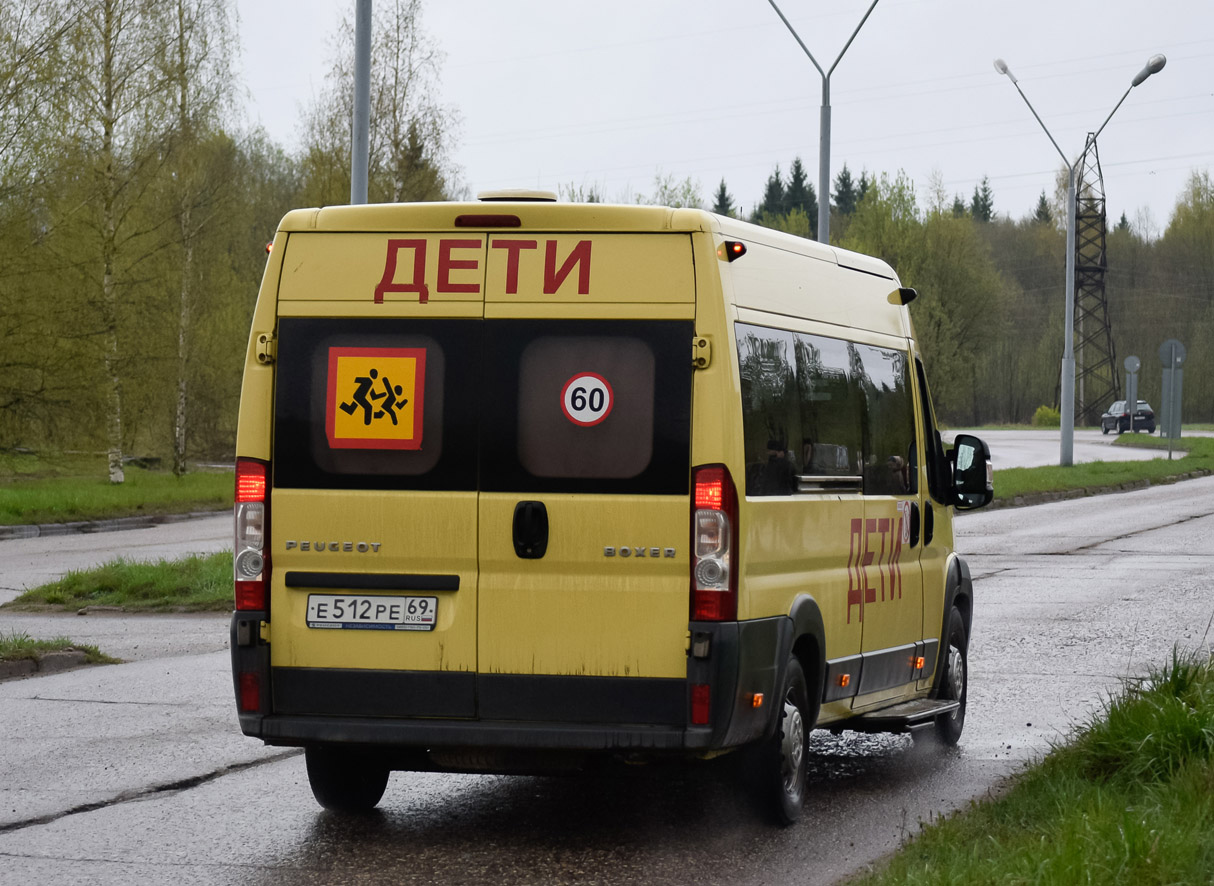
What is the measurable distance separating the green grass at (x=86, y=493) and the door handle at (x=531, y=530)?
903 inches

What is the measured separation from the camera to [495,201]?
21.2 ft

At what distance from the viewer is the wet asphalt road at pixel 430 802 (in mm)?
5926

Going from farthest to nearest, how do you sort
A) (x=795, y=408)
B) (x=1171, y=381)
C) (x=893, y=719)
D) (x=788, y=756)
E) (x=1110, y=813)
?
(x=1171, y=381)
(x=893, y=719)
(x=795, y=408)
(x=788, y=756)
(x=1110, y=813)

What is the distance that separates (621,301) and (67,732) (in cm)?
445

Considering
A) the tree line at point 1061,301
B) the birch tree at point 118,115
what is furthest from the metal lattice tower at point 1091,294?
the birch tree at point 118,115

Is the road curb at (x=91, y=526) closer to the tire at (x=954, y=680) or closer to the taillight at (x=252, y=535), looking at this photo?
the tire at (x=954, y=680)

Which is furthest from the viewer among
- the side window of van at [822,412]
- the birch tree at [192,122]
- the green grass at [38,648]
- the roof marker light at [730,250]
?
the birch tree at [192,122]

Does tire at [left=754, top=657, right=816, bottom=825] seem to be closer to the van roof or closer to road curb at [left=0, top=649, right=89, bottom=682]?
the van roof

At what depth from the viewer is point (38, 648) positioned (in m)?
11.6

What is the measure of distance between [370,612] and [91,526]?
76.7 feet

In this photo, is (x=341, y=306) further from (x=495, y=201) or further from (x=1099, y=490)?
(x=1099, y=490)

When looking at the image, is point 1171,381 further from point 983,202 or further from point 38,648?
point 983,202

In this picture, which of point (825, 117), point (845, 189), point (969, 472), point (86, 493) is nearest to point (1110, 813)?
point (969, 472)

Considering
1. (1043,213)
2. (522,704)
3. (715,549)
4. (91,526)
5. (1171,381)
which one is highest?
(1043,213)
